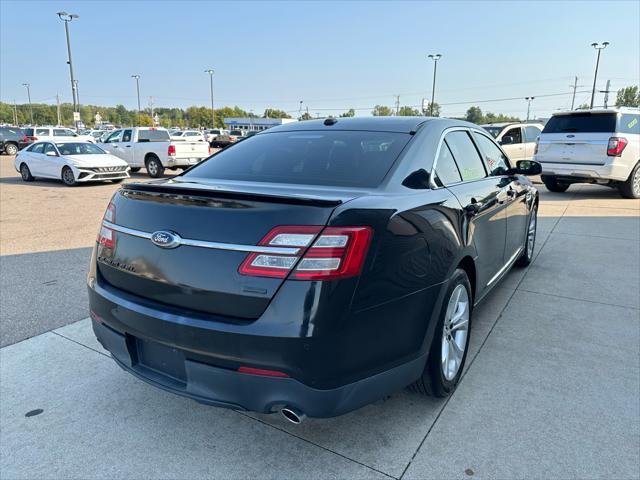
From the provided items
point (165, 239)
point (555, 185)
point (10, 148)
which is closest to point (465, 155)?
point (165, 239)

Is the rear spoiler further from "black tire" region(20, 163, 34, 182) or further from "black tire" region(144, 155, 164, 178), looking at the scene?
"black tire" region(20, 163, 34, 182)

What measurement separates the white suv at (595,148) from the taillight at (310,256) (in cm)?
1017

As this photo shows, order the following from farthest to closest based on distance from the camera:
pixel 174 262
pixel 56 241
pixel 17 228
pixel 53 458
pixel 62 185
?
1. pixel 62 185
2. pixel 17 228
3. pixel 56 241
4. pixel 53 458
5. pixel 174 262

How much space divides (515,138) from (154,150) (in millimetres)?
11906

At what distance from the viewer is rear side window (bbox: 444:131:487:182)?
10.4ft

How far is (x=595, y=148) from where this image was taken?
10.1 m

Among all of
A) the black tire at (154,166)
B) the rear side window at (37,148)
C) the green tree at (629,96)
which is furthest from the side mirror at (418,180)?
the green tree at (629,96)

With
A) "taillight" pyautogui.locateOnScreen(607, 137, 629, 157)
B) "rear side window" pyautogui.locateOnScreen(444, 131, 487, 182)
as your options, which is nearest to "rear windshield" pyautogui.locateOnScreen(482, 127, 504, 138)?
"taillight" pyautogui.locateOnScreen(607, 137, 629, 157)

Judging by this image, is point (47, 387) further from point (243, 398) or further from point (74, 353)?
point (243, 398)

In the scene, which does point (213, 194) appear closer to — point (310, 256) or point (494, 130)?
point (310, 256)

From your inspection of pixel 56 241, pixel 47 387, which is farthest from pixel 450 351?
pixel 56 241

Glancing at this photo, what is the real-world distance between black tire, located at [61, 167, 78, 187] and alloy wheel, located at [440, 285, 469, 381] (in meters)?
13.5

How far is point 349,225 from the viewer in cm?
193

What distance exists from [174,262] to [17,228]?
23.2ft
